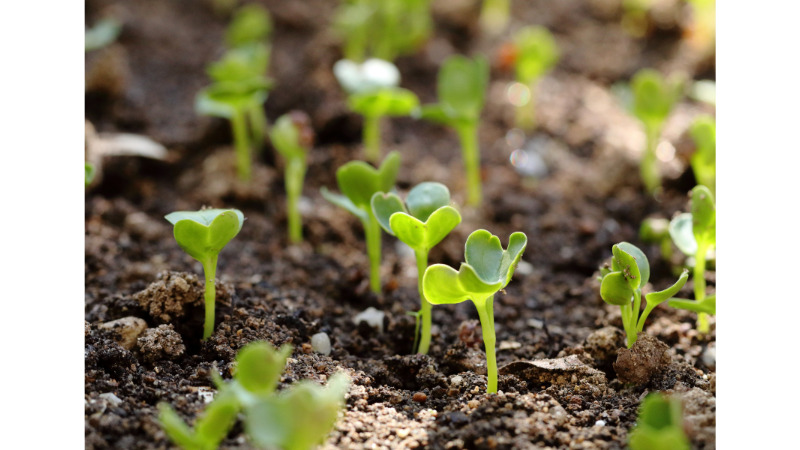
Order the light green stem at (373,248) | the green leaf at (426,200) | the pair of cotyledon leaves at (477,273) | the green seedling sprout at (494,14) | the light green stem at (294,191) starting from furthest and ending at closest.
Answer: the green seedling sprout at (494,14) → the light green stem at (294,191) → the light green stem at (373,248) → the green leaf at (426,200) → the pair of cotyledon leaves at (477,273)

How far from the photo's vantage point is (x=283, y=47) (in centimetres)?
243

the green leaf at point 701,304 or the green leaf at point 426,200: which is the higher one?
the green leaf at point 426,200

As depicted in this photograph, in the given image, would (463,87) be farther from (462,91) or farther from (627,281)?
(627,281)

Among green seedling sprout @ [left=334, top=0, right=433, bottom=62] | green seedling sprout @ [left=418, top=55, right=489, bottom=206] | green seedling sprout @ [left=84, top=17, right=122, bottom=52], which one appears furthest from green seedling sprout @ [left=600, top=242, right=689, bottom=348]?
green seedling sprout @ [left=84, top=17, right=122, bottom=52]

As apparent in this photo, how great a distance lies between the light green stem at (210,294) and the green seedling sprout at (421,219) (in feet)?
0.87

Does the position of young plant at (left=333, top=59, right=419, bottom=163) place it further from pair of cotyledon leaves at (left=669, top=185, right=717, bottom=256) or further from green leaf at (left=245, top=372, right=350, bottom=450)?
green leaf at (left=245, top=372, right=350, bottom=450)

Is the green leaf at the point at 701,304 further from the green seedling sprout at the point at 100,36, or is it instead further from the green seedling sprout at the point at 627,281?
the green seedling sprout at the point at 100,36

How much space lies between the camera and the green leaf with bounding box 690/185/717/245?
1.17m

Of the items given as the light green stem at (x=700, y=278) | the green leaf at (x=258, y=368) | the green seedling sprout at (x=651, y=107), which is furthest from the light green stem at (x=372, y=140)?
the green leaf at (x=258, y=368)

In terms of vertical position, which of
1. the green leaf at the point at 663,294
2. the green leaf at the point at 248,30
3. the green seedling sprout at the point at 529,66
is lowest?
the green leaf at the point at 663,294

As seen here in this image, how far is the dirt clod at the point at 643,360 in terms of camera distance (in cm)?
111

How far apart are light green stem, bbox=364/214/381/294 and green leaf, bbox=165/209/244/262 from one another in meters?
0.36

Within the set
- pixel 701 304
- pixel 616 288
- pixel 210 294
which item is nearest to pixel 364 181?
pixel 210 294

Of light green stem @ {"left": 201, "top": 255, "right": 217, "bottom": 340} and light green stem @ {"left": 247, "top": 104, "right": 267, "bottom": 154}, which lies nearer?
light green stem @ {"left": 201, "top": 255, "right": 217, "bottom": 340}
